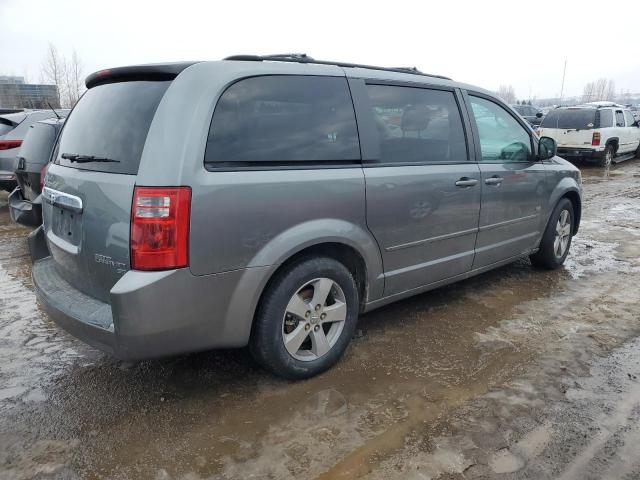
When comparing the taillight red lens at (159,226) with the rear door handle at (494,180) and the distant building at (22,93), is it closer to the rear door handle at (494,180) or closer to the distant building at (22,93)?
the rear door handle at (494,180)

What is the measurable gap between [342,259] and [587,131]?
1316 centimetres

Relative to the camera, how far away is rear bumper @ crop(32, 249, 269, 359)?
7.61 feet

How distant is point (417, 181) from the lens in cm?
333

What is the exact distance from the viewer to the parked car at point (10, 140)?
25.6 ft

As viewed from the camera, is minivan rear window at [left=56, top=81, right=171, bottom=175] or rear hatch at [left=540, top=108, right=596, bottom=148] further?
rear hatch at [left=540, top=108, right=596, bottom=148]

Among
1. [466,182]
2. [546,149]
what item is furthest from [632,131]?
[466,182]

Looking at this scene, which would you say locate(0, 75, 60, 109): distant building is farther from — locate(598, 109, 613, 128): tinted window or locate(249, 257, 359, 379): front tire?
locate(249, 257, 359, 379): front tire

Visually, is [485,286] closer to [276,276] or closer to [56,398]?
[276,276]

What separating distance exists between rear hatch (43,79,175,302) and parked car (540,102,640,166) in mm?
13715

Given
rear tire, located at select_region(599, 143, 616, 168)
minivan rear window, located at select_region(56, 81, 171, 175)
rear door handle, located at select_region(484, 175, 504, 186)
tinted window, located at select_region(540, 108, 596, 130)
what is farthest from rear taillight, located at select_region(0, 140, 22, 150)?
rear tire, located at select_region(599, 143, 616, 168)

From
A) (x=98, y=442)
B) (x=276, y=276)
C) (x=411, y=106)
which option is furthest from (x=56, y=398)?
(x=411, y=106)

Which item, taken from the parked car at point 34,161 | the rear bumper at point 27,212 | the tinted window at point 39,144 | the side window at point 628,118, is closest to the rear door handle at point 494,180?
the rear bumper at point 27,212

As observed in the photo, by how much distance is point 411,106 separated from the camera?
348cm

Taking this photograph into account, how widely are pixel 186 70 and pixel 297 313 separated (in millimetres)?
1434
